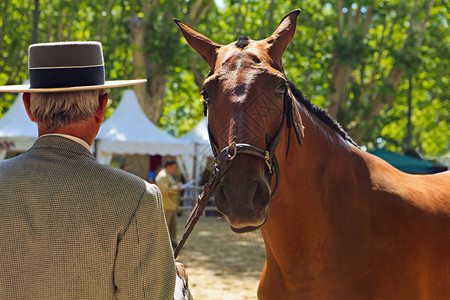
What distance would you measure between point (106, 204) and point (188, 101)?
29470 mm

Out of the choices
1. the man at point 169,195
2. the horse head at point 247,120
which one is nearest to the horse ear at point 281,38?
the horse head at point 247,120

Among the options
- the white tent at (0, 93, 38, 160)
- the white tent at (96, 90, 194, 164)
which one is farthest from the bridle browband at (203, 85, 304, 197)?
the white tent at (96, 90, 194, 164)

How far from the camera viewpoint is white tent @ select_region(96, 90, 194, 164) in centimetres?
1412

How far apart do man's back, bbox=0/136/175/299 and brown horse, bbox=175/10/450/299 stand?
2.44 ft

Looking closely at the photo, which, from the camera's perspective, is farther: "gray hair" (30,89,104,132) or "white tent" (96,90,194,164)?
"white tent" (96,90,194,164)

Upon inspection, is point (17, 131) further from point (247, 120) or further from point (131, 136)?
point (247, 120)

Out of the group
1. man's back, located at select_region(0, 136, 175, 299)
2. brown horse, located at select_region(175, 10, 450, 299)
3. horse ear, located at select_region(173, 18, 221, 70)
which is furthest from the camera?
horse ear, located at select_region(173, 18, 221, 70)

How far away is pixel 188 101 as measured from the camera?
1214 inches

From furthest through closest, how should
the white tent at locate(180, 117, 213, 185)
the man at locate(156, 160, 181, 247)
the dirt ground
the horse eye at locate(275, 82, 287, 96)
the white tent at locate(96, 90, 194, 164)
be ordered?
the white tent at locate(180, 117, 213, 185), the white tent at locate(96, 90, 194, 164), the man at locate(156, 160, 181, 247), the dirt ground, the horse eye at locate(275, 82, 287, 96)

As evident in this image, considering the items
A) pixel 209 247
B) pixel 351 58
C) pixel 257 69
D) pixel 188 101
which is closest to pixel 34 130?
pixel 209 247

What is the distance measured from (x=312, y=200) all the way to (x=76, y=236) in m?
1.48

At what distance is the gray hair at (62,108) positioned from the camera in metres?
1.64

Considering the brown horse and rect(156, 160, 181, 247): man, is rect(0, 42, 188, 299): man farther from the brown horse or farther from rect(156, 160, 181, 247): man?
rect(156, 160, 181, 247): man

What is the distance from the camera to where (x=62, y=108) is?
164cm
